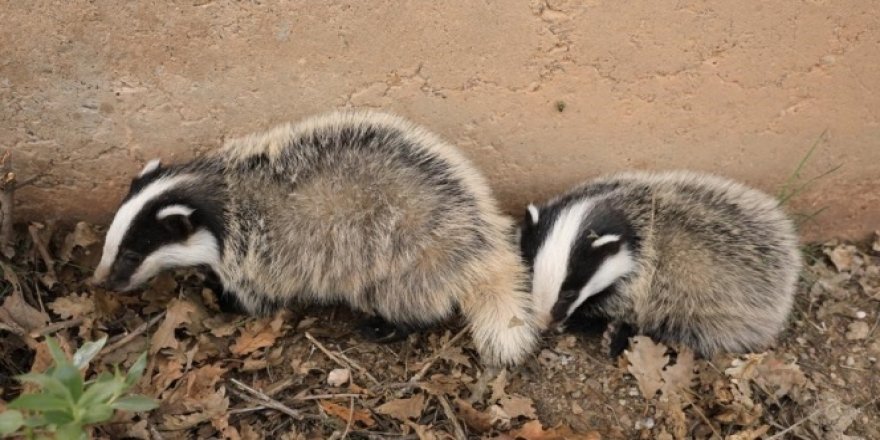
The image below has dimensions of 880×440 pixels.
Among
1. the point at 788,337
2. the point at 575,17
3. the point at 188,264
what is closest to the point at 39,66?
the point at 188,264

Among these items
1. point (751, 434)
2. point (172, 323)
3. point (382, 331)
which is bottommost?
point (751, 434)

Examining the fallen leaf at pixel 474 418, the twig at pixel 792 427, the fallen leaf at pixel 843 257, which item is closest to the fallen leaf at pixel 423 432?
the fallen leaf at pixel 474 418

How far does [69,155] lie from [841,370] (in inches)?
160

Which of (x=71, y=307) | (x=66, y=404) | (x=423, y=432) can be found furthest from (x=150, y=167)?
(x=423, y=432)

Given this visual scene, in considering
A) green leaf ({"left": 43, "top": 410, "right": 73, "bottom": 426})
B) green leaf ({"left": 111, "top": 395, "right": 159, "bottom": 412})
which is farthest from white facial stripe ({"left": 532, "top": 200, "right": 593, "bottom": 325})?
green leaf ({"left": 43, "top": 410, "right": 73, "bottom": 426})

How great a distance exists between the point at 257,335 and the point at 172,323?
405mm

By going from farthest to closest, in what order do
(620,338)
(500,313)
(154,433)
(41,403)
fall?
(620,338), (500,313), (154,433), (41,403)

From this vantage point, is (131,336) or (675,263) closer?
(131,336)

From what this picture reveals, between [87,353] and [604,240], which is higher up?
[604,240]

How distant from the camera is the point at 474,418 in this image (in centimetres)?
353

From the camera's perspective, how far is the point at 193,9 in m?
3.48

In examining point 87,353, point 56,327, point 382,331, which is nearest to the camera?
point 87,353

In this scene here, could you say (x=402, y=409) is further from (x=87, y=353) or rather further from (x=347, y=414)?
(x=87, y=353)

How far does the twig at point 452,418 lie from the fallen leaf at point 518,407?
0.78 ft
